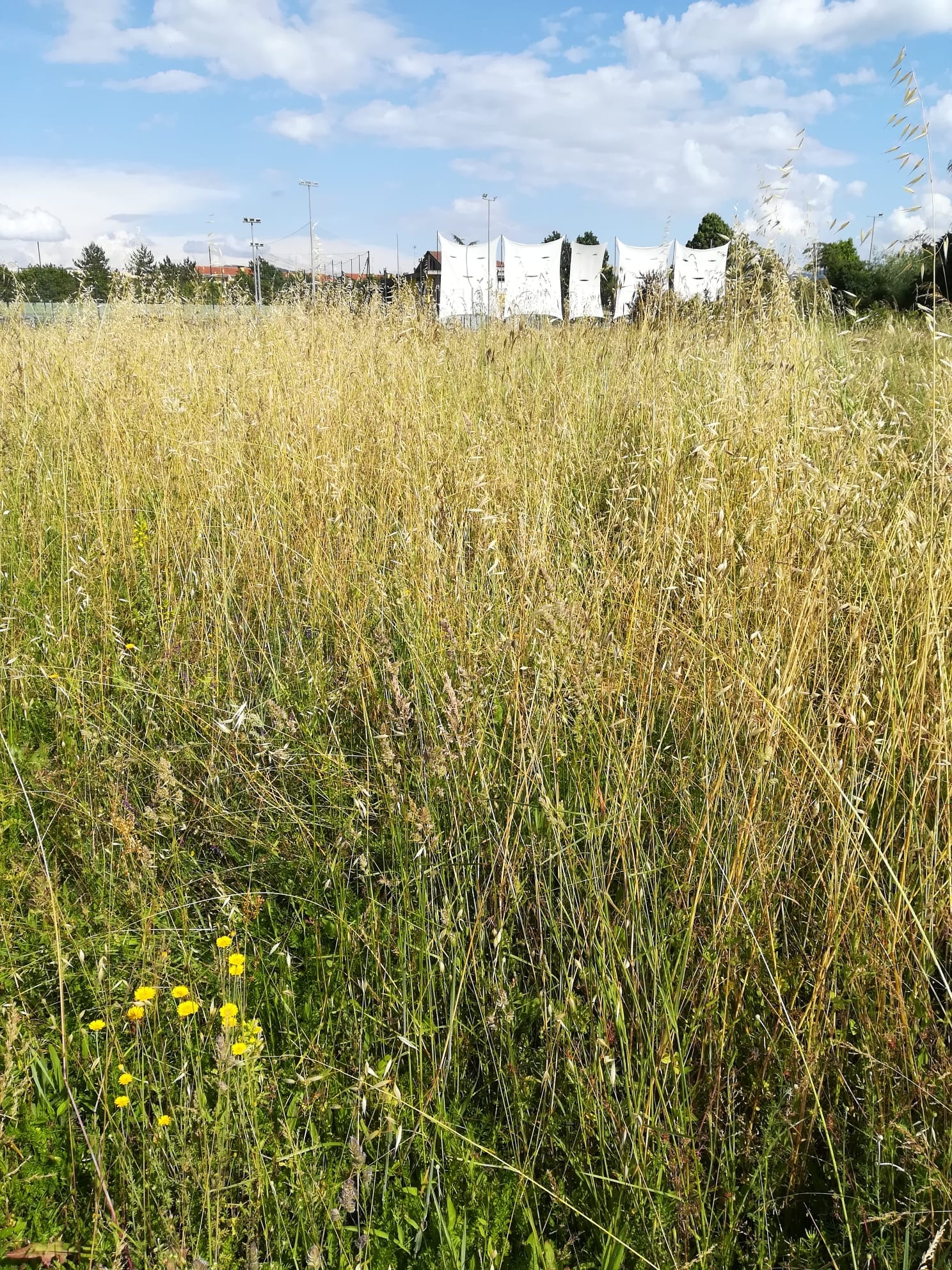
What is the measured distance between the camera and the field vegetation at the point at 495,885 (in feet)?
3.45

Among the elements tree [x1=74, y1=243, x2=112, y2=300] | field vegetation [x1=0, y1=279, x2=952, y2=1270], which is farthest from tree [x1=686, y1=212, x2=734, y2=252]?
field vegetation [x1=0, y1=279, x2=952, y2=1270]

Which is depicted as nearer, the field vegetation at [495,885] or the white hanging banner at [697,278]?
the field vegetation at [495,885]

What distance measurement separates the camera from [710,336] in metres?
4.68

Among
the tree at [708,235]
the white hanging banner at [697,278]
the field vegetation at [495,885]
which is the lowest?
the field vegetation at [495,885]

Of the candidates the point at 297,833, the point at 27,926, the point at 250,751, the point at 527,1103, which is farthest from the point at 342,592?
the point at 527,1103

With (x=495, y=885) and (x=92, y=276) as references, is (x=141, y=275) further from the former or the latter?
(x=495, y=885)

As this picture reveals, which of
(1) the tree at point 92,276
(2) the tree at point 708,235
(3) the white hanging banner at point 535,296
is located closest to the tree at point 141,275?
(1) the tree at point 92,276

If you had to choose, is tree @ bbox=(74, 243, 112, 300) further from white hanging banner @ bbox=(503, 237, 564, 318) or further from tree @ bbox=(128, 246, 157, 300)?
white hanging banner @ bbox=(503, 237, 564, 318)

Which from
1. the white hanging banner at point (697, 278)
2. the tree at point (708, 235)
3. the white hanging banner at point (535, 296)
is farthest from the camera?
the tree at point (708, 235)

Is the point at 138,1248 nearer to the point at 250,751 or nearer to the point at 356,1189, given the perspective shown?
the point at 356,1189

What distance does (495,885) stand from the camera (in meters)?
1.40

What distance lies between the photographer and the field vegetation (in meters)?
1.05

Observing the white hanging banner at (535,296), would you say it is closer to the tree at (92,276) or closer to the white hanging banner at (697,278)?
the white hanging banner at (697,278)

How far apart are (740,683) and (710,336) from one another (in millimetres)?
3756
